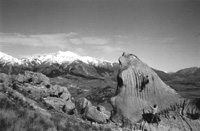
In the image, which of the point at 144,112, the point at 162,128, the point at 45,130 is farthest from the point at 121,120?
the point at 45,130

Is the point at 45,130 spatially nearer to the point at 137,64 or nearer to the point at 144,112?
the point at 144,112

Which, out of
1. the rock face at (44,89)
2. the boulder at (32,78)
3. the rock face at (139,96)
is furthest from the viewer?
the boulder at (32,78)

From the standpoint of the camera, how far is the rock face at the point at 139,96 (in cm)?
1305

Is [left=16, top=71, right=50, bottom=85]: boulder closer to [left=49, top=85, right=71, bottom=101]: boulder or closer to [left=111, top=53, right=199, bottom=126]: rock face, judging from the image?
[left=49, top=85, right=71, bottom=101]: boulder

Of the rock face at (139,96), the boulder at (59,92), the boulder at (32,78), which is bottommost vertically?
the boulder at (59,92)

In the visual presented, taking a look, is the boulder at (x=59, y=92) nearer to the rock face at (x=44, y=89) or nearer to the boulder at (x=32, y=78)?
the rock face at (x=44, y=89)

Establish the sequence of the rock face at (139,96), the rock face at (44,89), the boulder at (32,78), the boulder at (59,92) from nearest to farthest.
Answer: the rock face at (139,96) → the rock face at (44,89) → the boulder at (59,92) → the boulder at (32,78)

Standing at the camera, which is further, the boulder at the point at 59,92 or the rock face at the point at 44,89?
the boulder at the point at 59,92

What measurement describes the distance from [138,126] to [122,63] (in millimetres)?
5831

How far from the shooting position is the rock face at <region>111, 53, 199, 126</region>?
13047 mm

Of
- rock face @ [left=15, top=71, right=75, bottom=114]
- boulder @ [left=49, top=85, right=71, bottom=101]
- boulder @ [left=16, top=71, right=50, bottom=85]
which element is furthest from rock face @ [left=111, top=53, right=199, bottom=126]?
boulder @ [left=16, top=71, right=50, bottom=85]

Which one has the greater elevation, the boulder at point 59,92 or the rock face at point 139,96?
the rock face at point 139,96

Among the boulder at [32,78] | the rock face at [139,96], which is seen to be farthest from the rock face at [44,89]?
the rock face at [139,96]

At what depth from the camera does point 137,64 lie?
46.8 ft
